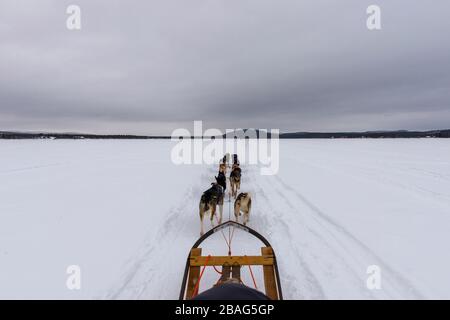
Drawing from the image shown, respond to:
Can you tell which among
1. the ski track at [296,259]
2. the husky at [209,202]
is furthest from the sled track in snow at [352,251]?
the husky at [209,202]

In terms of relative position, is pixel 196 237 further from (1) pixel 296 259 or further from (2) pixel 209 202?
(1) pixel 296 259

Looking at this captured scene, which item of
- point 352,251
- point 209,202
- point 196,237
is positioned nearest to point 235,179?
point 209,202

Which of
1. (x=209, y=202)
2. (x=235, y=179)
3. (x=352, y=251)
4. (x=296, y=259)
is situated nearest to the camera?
(x=296, y=259)

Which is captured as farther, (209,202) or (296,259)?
(209,202)

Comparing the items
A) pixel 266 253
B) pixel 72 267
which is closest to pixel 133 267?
pixel 72 267

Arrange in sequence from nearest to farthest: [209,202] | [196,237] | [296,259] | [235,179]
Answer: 1. [296,259]
2. [196,237]
3. [209,202]
4. [235,179]

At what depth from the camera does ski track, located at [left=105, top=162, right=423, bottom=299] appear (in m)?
3.25

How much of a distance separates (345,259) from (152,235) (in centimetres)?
348

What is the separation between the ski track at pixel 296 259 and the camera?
128 inches

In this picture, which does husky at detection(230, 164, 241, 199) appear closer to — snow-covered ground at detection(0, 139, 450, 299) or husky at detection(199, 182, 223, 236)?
snow-covered ground at detection(0, 139, 450, 299)

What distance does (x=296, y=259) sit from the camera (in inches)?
160

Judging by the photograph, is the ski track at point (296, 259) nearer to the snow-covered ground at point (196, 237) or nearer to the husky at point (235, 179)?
the snow-covered ground at point (196, 237)

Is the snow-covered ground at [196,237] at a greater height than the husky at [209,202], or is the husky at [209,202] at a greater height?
the husky at [209,202]

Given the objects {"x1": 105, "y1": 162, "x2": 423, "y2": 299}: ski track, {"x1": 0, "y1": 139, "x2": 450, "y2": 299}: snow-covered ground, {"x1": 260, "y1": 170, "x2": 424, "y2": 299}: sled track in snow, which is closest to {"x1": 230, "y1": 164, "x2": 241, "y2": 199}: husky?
{"x1": 0, "y1": 139, "x2": 450, "y2": 299}: snow-covered ground
